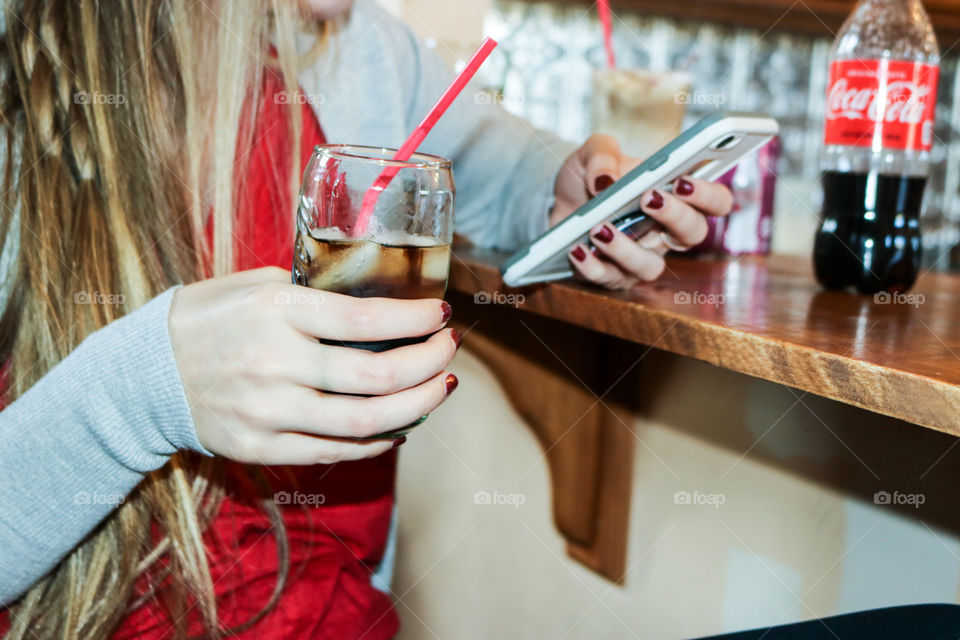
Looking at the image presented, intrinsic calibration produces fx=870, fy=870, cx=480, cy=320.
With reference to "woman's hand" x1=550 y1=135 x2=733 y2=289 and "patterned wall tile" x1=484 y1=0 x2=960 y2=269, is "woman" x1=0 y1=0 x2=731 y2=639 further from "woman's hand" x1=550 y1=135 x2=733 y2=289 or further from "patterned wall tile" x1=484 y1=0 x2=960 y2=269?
"patterned wall tile" x1=484 y1=0 x2=960 y2=269

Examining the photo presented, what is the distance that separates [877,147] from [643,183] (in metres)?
0.30

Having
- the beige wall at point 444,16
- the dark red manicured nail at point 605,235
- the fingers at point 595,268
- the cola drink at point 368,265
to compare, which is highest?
the beige wall at point 444,16

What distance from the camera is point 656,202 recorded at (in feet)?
2.74

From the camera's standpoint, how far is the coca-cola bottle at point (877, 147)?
88 centimetres

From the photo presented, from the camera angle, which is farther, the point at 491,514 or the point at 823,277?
the point at 491,514

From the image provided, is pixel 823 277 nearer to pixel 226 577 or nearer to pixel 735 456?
pixel 735 456

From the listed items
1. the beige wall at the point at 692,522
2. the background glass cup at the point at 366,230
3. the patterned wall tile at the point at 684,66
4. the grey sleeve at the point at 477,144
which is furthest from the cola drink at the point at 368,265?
the patterned wall tile at the point at 684,66

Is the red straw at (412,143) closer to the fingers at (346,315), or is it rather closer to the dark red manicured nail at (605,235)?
the fingers at (346,315)

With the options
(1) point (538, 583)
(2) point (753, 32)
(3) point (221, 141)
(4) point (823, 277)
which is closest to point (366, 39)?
(3) point (221, 141)

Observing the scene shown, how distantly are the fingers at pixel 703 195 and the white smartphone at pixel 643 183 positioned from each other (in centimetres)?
1

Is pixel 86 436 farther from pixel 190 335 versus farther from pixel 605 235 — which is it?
pixel 605 235

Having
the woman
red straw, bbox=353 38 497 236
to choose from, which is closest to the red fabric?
the woman

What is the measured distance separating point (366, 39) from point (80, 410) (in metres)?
0.69

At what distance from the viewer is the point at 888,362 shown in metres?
0.55
